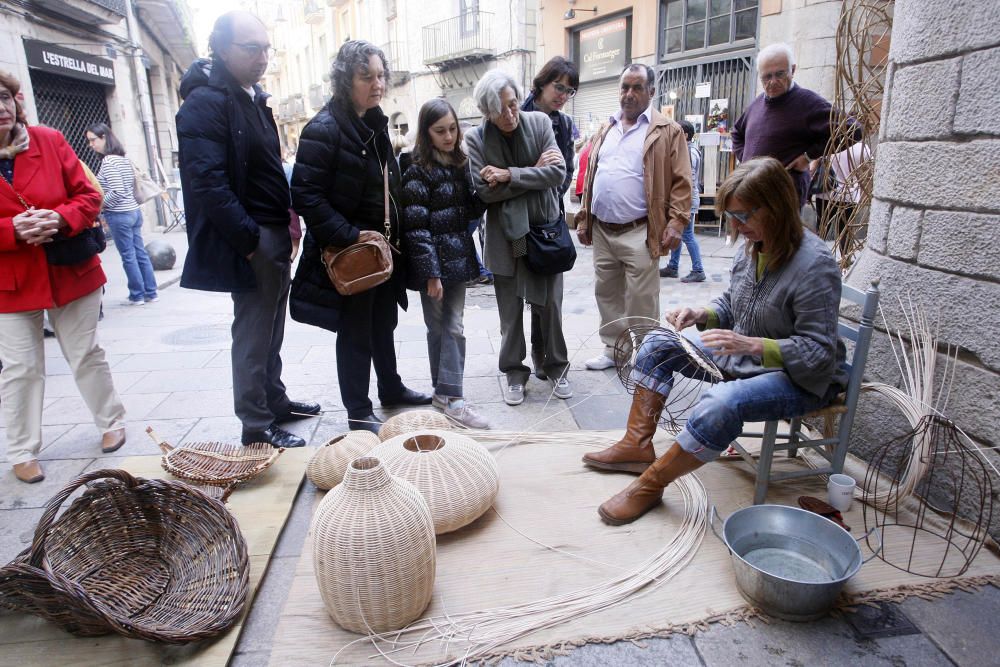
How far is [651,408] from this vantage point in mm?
2604

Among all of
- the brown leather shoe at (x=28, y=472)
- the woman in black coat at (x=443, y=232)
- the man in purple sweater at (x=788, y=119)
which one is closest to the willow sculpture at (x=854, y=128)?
the man in purple sweater at (x=788, y=119)

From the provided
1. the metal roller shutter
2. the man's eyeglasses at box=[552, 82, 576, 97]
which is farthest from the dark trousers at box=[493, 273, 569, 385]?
the metal roller shutter

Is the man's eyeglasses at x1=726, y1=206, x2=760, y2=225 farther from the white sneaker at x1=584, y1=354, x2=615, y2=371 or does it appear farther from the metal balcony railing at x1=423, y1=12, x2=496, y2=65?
the metal balcony railing at x1=423, y1=12, x2=496, y2=65

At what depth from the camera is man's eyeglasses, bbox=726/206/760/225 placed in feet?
7.05

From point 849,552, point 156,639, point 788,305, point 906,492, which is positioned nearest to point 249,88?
point 156,639

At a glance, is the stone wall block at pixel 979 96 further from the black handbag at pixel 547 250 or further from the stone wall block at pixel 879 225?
the black handbag at pixel 547 250

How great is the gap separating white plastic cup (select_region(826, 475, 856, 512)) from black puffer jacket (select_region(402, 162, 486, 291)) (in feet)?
6.14

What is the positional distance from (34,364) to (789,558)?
3175 millimetres

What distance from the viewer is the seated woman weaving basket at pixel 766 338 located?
2.12m

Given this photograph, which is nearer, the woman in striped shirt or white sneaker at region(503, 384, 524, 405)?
white sneaker at region(503, 384, 524, 405)

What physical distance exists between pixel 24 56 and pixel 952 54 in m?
11.1

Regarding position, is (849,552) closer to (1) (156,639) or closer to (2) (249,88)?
(1) (156,639)

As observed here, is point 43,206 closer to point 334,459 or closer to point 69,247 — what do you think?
point 69,247

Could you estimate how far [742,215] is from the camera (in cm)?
216
